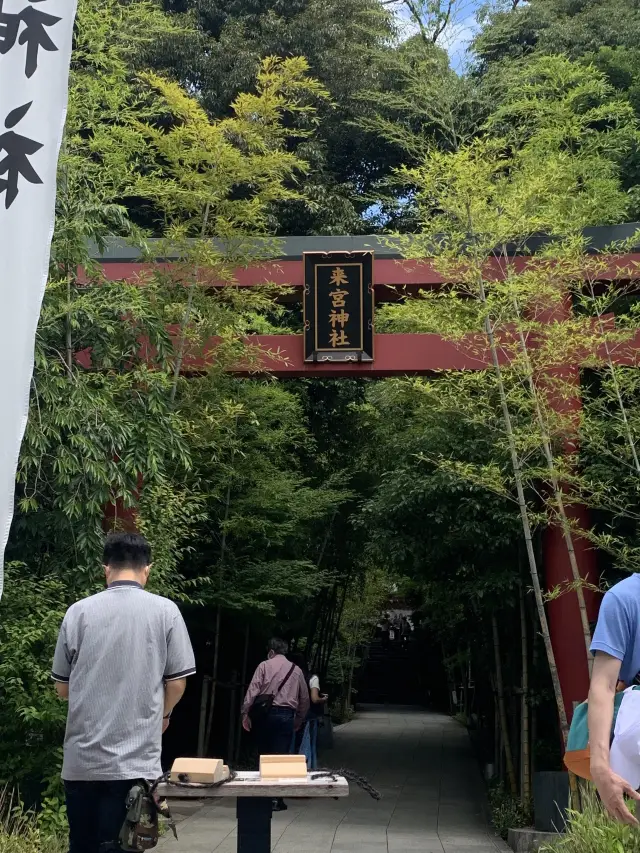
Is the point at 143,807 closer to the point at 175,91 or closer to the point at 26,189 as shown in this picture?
the point at 26,189

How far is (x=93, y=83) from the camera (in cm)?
619

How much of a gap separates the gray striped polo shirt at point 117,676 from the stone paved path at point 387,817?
3.66 m

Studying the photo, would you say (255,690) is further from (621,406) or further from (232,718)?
(232,718)

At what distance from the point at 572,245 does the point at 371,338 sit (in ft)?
5.60

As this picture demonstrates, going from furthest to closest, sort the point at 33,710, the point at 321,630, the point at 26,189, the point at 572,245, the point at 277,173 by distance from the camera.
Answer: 1. the point at 321,630
2. the point at 277,173
3. the point at 572,245
4. the point at 33,710
5. the point at 26,189

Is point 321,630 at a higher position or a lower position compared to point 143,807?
higher

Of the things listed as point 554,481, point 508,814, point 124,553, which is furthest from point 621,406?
point 124,553

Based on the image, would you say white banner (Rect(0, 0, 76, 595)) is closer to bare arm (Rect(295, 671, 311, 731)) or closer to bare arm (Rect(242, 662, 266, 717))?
bare arm (Rect(242, 662, 266, 717))

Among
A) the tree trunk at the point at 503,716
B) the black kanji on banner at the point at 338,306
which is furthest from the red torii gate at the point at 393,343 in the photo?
the tree trunk at the point at 503,716

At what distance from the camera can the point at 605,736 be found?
1939mm

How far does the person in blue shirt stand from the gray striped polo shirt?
124cm

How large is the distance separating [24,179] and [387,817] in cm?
616

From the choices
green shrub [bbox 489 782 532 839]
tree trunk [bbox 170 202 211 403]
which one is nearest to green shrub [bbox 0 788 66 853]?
tree trunk [bbox 170 202 211 403]

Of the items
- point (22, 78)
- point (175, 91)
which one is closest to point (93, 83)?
point (175, 91)
